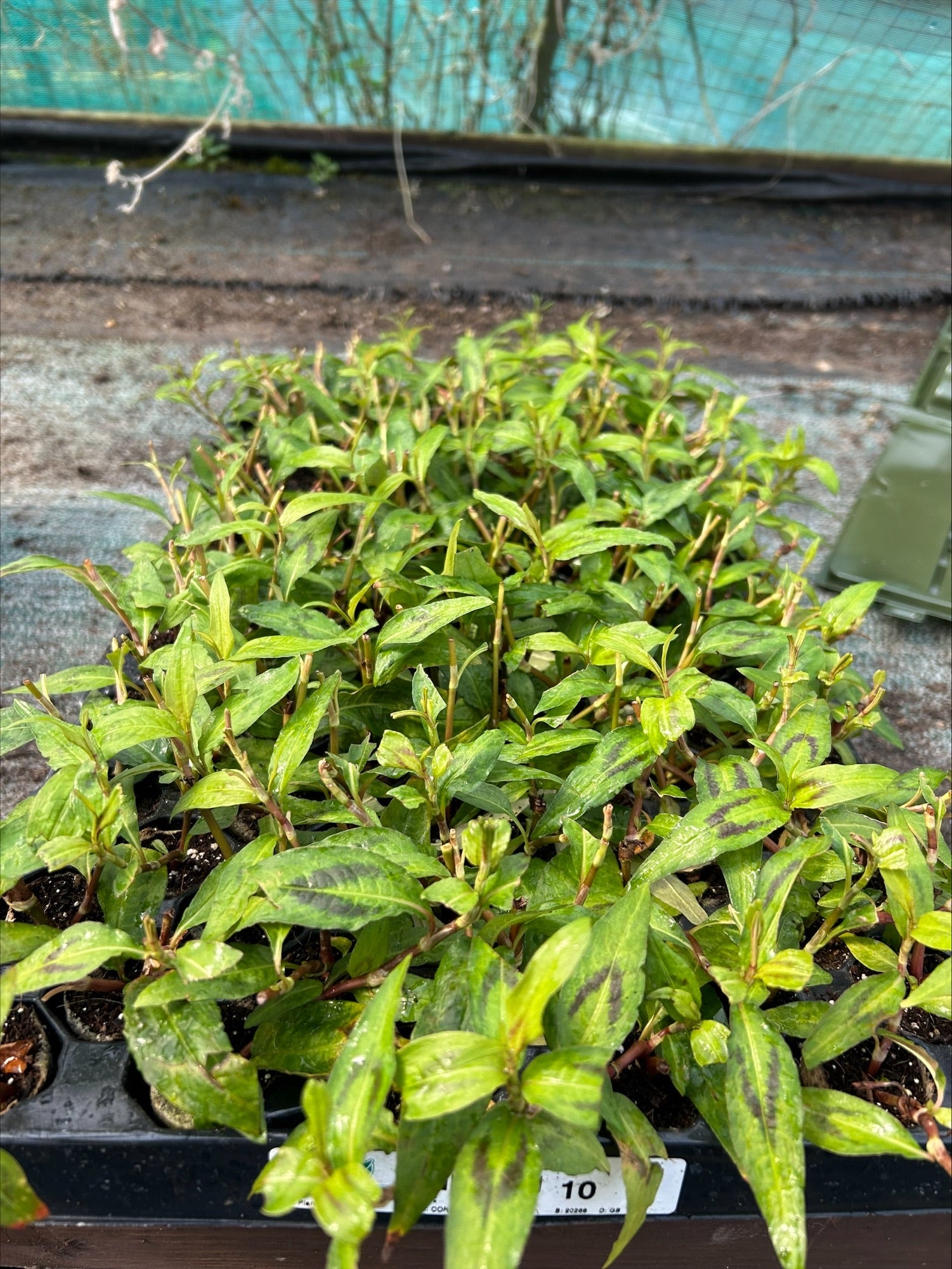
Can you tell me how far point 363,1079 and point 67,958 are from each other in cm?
22

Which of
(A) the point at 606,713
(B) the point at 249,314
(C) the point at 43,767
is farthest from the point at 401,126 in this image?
A: (A) the point at 606,713

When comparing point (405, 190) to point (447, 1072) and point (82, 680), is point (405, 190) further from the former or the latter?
point (447, 1072)

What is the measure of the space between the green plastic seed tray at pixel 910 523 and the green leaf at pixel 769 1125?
46.7 inches

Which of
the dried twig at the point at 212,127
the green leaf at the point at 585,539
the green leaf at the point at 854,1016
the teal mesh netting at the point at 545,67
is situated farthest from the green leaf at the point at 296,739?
the teal mesh netting at the point at 545,67

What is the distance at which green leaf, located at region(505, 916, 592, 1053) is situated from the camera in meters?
0.55

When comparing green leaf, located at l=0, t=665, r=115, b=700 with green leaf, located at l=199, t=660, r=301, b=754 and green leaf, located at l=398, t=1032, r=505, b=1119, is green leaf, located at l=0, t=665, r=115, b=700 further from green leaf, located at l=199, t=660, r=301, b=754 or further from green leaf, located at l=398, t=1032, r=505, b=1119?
green leaf, located at l=398, t=1032, r=505, b=1119

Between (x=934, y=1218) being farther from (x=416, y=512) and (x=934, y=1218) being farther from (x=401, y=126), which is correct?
(x=401, y=126)

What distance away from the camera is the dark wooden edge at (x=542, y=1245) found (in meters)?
0.73

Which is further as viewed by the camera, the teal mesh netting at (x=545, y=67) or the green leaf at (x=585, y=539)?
the teal mesh netting at (x=545, y=67)

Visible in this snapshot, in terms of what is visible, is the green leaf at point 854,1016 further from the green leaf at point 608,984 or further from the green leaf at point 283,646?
the green leaf at point 283,646

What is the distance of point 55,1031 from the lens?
712 millimetres

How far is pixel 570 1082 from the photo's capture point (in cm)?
54

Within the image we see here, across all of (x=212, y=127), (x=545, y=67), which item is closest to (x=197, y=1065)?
(x=212, y=127)

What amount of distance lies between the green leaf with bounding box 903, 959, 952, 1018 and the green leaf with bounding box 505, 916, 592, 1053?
0.25 m
